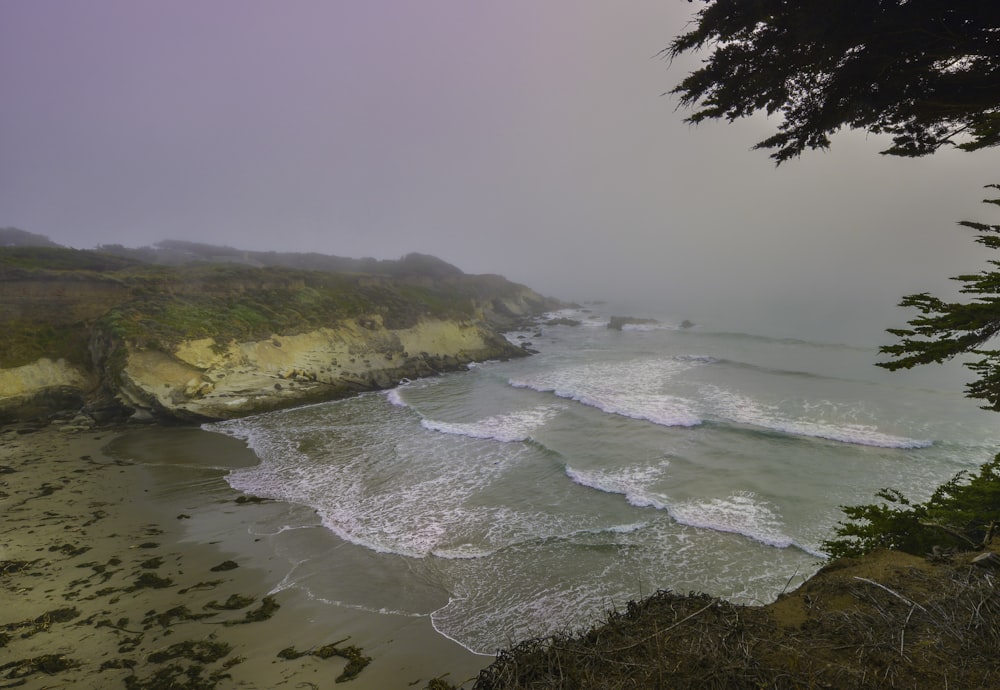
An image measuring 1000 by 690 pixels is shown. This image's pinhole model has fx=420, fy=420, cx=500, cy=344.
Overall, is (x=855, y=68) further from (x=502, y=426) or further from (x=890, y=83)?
(x=502, y=426)

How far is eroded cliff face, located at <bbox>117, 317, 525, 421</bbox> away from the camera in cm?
A: 1927

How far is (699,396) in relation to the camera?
75.2 feet

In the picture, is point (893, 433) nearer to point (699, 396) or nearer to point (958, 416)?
point (958, 416)

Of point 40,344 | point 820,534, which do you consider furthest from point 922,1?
point 40,344

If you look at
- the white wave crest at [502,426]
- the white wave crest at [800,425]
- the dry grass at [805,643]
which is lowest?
the white wave crest at [502,426]

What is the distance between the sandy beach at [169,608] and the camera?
5961 millimetres

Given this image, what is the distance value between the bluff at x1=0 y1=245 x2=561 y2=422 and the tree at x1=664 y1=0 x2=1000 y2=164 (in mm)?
22837

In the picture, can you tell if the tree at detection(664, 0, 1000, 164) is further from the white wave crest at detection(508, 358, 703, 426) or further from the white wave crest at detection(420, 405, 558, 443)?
the white wave crest at detection(508, 358, 703, 426)

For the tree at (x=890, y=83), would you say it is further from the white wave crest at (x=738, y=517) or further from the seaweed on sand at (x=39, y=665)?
the seaweed on sand at (x=39, y=665)

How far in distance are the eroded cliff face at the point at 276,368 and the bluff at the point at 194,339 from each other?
0.06 metres

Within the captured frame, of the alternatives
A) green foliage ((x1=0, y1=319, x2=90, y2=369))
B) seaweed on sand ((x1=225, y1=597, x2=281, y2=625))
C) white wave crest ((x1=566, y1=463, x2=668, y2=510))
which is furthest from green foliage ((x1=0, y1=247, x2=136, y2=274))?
white wave crest ((x1=566, y1=463, x2=668, y2=510))

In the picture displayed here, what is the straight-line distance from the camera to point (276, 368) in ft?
75.5

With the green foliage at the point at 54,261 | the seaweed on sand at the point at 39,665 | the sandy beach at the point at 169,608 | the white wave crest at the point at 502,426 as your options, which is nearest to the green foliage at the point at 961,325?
the sandy beach at the point at 169,608

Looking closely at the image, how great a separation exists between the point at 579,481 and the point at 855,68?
36.8 feet
